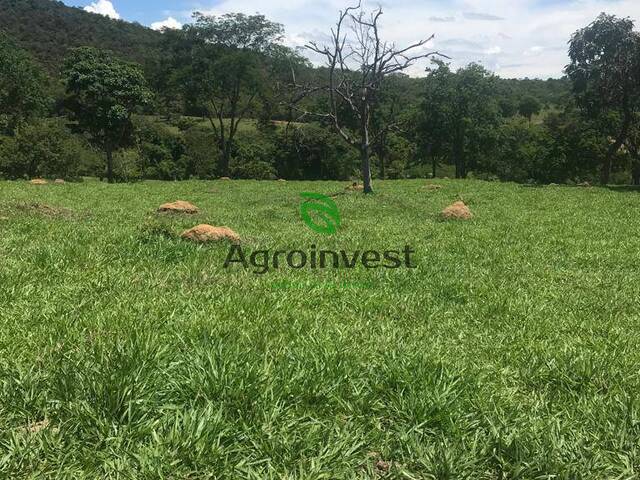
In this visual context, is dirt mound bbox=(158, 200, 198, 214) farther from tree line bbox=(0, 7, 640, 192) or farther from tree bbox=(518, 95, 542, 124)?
tree bbox=(518, 95, 542, 124)

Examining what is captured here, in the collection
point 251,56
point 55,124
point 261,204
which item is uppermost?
point 251,56

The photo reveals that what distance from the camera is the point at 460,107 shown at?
53469 millimetres

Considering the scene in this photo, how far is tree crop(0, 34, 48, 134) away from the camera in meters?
40.7

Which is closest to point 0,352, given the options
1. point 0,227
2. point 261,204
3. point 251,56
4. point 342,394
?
point 342,394

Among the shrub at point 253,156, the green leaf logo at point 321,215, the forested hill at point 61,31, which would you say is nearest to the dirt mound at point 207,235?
the green leaf logo at point 321,215

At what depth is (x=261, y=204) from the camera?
22312 mm

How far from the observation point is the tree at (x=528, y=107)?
94.3 m

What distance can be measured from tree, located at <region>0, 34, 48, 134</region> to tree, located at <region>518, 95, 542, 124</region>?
83119 millimetres

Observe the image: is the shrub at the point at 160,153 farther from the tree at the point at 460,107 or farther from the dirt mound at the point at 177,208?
the dirt mound at the point at 177,208

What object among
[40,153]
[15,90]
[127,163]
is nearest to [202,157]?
[127,163]

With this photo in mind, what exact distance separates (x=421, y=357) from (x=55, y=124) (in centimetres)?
4617

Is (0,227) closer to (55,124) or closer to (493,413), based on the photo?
(493,413)

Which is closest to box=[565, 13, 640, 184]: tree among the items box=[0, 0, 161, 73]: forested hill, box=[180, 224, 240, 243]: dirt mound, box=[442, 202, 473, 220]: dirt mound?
box=[442, 202, 473, 220]: dirt mound

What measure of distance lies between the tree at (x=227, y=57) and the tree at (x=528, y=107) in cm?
6490
